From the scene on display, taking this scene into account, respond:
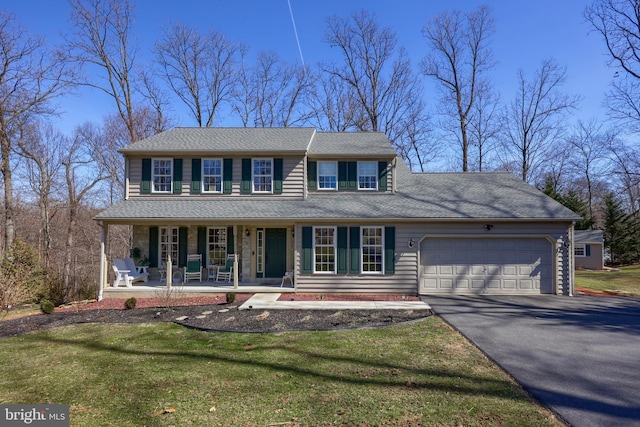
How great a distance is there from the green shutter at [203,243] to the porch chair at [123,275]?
2.21 metres

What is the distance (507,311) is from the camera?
30.4 ft

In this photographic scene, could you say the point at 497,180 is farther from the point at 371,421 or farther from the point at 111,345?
the point at 111,345

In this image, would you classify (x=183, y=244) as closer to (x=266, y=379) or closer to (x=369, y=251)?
(x=369, y=251)

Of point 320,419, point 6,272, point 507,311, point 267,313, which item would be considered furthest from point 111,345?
point 507,311

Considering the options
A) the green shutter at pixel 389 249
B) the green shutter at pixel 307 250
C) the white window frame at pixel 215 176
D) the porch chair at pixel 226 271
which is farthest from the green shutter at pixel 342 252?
the white window frame at pixel 215 176

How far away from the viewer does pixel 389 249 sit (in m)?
11.7

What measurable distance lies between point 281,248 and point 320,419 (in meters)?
9.69

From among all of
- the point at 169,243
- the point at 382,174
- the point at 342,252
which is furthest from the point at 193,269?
the point at 382,174

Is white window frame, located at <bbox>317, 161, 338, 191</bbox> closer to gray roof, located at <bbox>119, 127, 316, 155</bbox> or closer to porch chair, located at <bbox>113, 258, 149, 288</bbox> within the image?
gray roof, located at <bbox>119, 127, 316, 155</bbox>

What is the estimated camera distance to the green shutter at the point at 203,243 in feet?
43.5

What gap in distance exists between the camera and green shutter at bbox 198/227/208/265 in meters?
13.3

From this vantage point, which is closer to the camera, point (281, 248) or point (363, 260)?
point (363, 260)

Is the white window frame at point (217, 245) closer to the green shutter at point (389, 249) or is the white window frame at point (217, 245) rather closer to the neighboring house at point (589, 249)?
the green shutter at point (389, 249)

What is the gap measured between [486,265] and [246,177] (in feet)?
30.7
